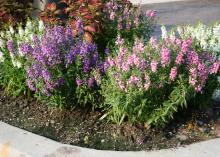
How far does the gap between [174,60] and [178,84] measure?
0.78 feet

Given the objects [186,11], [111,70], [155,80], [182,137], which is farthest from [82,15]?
[186,11]

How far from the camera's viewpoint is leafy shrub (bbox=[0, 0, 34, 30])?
669 cm

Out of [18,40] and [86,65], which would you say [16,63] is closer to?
[18,40]

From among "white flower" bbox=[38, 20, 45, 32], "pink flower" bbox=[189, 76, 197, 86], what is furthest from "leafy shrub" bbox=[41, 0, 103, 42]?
"pink flower" bbox=[189, 76, 197, 86]

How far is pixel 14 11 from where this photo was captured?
697 cm

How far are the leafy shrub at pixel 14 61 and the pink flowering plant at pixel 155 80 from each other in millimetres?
1155

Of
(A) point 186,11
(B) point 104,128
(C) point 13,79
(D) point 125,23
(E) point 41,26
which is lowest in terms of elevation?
(A) point 186,11

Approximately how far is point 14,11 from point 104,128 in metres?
2.91

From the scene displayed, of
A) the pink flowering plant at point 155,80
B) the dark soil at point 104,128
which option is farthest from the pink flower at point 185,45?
the dark soil at point 104,128

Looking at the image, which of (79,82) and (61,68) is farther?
(61,68)

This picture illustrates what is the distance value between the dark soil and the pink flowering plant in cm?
13

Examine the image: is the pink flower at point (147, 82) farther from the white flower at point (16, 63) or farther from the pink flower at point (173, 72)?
the white flower at point (16, 63)

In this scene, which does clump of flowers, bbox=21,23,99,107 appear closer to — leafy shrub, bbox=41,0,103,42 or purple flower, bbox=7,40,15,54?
purple flower, bbox=7,40,15,54

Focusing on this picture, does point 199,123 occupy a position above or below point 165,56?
below
